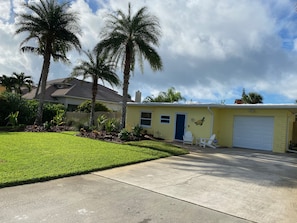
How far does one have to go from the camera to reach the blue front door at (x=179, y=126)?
1762cm

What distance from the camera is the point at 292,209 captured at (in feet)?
16.5

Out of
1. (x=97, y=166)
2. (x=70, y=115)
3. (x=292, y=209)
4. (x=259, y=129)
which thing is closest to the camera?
(x=292, y=209)

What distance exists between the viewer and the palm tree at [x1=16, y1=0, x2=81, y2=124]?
61.1ft

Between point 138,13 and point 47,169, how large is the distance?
40.7 ft

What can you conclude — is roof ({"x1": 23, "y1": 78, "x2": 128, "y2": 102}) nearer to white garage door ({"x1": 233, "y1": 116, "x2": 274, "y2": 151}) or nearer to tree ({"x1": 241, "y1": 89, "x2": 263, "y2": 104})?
tree ({"x1": 241, "y1": 89, "x2": 263, "y2": 104})

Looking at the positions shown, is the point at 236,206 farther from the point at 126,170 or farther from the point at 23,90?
the point at 23,90

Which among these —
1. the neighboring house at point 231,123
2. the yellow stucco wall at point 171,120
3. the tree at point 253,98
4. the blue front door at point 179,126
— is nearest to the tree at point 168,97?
the tree at point 253,98

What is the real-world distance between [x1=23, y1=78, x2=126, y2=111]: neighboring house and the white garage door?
16.6m

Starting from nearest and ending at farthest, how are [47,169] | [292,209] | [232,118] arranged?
[292,209]
[47,169]
[232,118]

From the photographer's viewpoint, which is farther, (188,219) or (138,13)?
(138,13)

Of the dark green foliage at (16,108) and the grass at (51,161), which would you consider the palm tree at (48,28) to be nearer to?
the dark green foliage at (16,108)

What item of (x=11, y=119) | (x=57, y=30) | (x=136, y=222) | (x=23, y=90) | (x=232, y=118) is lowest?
(x=136, y=222)

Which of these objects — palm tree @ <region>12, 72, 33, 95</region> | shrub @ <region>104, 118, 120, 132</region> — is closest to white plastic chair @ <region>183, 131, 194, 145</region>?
shrub @ <region>104, 118, 120, 132</region>

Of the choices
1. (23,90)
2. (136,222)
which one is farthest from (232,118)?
(23,90)
